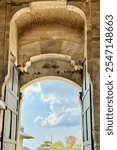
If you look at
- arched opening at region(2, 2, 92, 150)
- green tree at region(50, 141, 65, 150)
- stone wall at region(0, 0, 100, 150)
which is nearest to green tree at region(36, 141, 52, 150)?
green tree at region(50, 141, 65, 150)

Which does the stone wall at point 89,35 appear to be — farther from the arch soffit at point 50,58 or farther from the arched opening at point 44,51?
the arch soffit at point 50,58

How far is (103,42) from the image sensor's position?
2.77 meters

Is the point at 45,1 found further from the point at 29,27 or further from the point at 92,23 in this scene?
the point at 29,27

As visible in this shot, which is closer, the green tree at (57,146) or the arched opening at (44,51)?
the arched opening at (44,51)

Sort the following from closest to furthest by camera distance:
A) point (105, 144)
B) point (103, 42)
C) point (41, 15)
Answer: point (105, 144) < point (103, 42) < point (41, 15)

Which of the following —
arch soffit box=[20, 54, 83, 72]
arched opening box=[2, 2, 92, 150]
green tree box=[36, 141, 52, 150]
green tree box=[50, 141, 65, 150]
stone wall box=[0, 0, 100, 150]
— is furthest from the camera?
green tree box=[36, 141, 52, 150]

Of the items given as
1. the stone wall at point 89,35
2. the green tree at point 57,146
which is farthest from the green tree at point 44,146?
the stone wall at point 89,35

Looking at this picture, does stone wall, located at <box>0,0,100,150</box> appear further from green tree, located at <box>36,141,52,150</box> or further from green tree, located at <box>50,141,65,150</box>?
green tree, located at <box>36,141,52,150</box>

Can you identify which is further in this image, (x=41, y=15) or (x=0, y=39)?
(x=41, y=15)

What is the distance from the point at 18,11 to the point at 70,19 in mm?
1945

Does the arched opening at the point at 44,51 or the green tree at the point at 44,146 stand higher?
the arched opening at the point at 44,51

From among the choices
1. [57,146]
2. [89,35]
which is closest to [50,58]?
[89,35]

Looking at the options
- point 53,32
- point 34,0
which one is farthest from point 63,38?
point 34,0

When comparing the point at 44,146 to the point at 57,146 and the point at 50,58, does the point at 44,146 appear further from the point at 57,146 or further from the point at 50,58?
the point at 50,58
